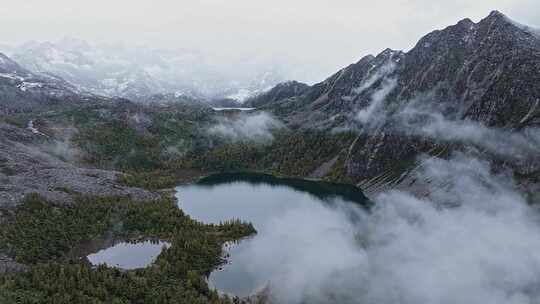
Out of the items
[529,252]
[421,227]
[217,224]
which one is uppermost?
[529,252]

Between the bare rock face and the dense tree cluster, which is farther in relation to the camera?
the bare rock face

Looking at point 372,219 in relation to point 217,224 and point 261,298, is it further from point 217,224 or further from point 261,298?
point 261,298

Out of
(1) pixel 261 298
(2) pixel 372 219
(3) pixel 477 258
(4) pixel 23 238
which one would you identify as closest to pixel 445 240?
(3) pixel 477 258

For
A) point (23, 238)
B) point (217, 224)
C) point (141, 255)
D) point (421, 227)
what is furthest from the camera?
point (217, 224)

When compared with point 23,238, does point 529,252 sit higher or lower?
higher

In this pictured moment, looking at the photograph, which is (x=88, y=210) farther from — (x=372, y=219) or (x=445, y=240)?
(x=445, y=240)

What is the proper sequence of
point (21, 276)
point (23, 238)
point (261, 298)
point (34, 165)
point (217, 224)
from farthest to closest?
point (34, 165)
point (217, 224)
point (23, 238)
point (261, 298)
point (21, 276)

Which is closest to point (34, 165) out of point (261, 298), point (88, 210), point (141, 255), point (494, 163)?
point (88, 210)

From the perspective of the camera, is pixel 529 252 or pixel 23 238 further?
pixel 23 238

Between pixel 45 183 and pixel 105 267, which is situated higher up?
pixel 45 183

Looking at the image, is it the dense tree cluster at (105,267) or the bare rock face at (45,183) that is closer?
the dense tree cluster at (105,267)

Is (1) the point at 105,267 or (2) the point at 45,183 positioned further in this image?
(2) the point at 45,183
